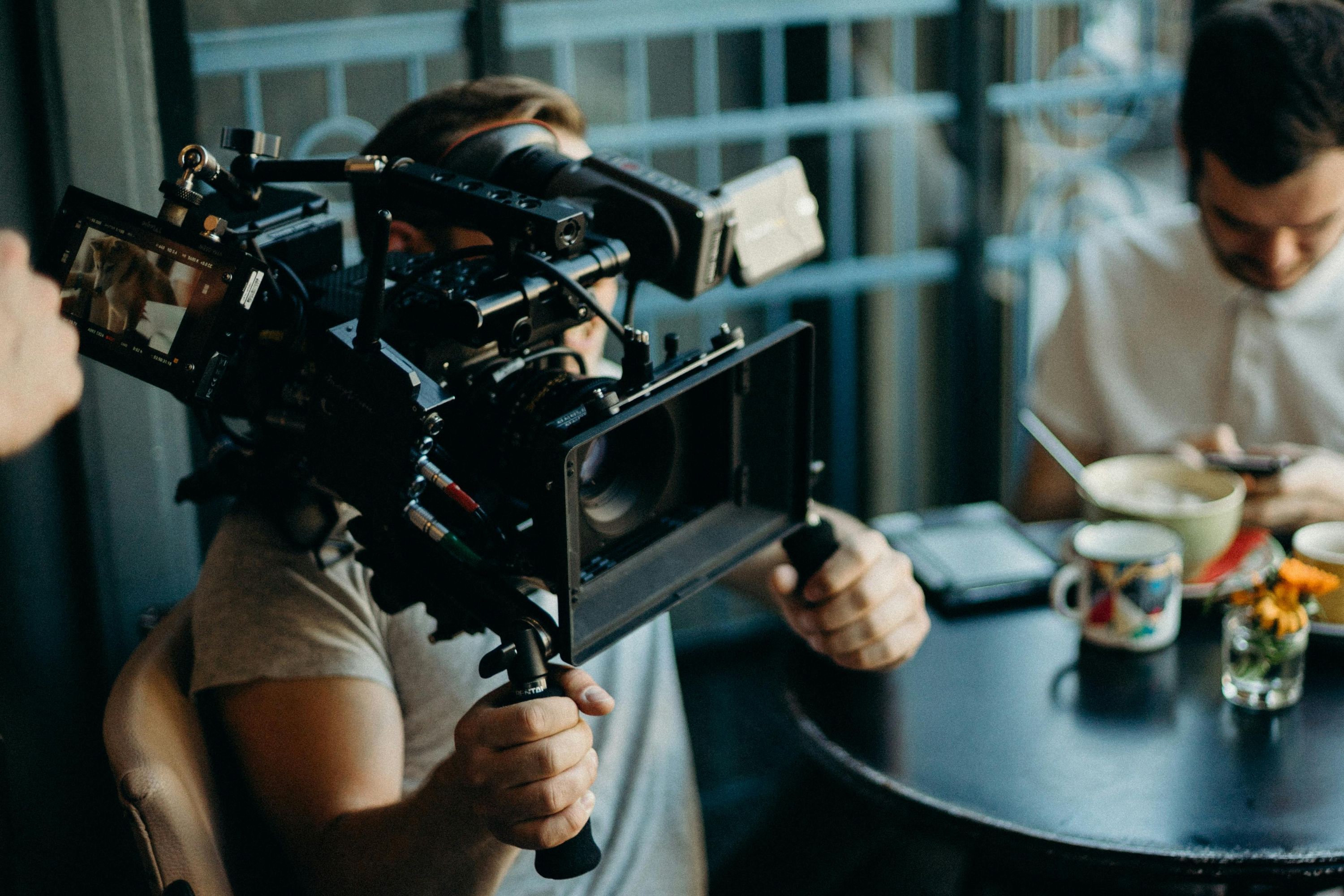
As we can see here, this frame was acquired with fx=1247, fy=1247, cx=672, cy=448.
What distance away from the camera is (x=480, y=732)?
821mm

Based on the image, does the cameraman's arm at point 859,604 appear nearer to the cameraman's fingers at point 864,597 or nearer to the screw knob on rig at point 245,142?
the cameraman's fingers at point 864,597

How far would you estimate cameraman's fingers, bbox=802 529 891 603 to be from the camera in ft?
3.61

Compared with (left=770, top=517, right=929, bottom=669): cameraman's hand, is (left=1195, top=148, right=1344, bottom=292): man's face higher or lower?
higher

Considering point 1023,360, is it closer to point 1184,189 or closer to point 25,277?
point 1184,189

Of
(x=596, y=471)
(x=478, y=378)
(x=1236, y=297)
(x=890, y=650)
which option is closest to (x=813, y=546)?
(x=890, y=650)

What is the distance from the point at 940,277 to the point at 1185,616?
1135mm

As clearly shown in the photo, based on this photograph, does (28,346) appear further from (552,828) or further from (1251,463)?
(1251,463)

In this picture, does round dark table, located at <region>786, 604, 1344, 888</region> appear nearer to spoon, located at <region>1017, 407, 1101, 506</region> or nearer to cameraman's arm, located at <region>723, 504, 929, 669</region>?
cameraman's arm, located at <region>723, 504, 929, 669</region>

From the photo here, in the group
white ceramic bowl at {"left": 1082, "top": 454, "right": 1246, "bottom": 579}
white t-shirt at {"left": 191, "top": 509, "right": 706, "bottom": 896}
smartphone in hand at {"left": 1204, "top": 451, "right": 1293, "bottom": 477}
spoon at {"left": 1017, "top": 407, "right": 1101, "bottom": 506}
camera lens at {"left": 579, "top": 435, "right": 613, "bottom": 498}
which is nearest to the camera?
camera lens at {"left": 579, "top": 435, "right": 613, "bottom": 498}

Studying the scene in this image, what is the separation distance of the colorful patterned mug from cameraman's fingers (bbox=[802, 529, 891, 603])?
0.81ft

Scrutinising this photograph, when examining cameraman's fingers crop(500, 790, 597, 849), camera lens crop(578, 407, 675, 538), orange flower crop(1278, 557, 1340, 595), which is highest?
camera lens crop(578, 407, 675, 538)

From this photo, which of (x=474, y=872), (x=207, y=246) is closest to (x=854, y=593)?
(x=474, y=872)

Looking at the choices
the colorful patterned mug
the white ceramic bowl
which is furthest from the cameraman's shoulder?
the white ceramic bowl

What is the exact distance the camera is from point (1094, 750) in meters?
1.08
